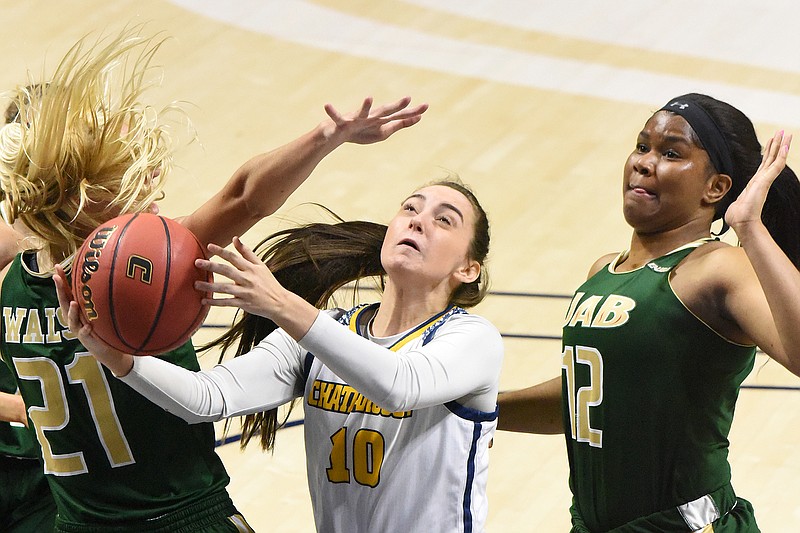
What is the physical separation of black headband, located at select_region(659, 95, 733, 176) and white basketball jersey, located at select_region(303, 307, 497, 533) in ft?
3.34

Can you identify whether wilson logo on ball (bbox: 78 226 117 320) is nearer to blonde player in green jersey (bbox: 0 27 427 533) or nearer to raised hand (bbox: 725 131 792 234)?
blonde player in green jersey (bbox: 0 27 427 533)

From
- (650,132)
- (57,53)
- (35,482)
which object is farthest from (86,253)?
(57,53)

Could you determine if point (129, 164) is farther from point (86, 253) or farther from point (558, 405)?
point (558, 405)

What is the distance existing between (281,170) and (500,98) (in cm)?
653

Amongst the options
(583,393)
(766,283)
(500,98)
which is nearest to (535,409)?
(583,393)

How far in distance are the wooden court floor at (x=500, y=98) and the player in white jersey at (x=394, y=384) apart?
8.45 ft

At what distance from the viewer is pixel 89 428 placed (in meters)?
3.12

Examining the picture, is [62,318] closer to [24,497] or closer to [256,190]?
[256,190]

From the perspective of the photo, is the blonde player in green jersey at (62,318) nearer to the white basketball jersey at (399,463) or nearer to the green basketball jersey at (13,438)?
the white basketball jersey at (399,463)

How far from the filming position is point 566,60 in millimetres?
10180

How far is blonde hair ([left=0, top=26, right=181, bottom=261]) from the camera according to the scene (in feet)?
9.68

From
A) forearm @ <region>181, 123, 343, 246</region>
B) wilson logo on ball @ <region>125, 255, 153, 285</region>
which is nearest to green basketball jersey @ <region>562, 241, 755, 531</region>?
forearm @ <region>181, 123, 343, 246</region>

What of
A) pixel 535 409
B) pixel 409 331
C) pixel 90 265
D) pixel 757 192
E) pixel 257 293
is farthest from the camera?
pixel 535 409

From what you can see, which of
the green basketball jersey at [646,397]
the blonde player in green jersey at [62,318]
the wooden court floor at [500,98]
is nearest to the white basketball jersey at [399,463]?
the blonde player in green jersey at [62,318]
